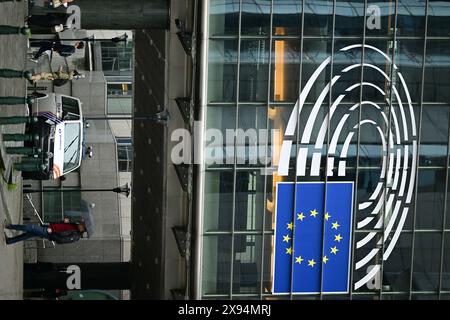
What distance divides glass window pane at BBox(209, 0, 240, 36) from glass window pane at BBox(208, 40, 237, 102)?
1.13ft

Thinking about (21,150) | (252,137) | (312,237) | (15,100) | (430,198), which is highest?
(15,100)

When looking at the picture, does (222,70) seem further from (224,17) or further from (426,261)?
(426,261)

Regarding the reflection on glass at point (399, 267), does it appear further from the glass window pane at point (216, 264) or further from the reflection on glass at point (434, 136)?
the glass window pane at point (216, 264)

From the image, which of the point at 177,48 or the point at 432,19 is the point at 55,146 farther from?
the point at 432,19

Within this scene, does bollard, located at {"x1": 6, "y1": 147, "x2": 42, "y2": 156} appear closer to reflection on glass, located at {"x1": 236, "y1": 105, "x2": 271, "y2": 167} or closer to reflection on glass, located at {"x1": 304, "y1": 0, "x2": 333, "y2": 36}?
reflection on glass, located at {"x1": 236, "y1": 105, "x2": 271, "y2": 167}

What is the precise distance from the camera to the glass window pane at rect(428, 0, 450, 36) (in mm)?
41531

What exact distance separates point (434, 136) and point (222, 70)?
722 centimetres

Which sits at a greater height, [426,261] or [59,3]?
[59,3]

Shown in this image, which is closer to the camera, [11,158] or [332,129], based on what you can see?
[11,158]

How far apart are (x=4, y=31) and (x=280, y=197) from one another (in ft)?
41.4

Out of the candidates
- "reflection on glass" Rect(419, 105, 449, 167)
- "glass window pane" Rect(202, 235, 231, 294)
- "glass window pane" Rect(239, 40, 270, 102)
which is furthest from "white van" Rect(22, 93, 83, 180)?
"reflection on glass" Rect(419, 105, 449, 167)

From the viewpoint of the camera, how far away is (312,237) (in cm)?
4169

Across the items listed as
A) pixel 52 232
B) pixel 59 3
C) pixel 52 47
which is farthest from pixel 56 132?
pixel 52 47
